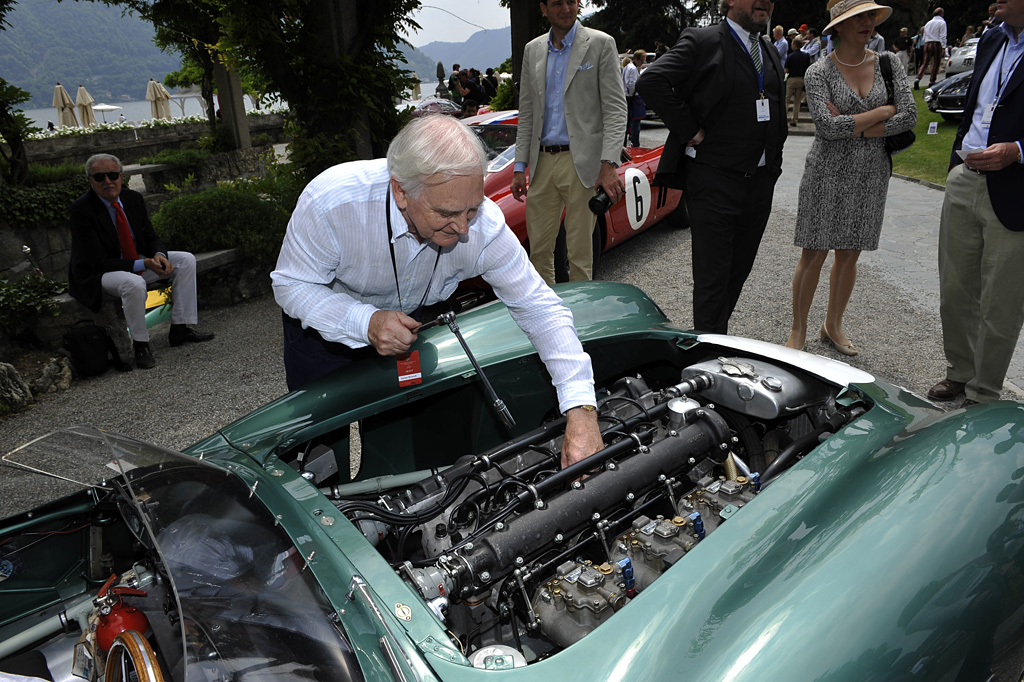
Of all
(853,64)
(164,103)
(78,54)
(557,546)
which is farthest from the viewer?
(78,54)

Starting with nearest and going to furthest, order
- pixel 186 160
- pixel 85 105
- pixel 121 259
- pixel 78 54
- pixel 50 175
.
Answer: pixel 121 259 → pixel 50 175 → pixel 186 160 → pixel 85 105 → pixel 78 54

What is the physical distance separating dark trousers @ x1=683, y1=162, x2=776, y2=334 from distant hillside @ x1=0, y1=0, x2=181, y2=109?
144 m

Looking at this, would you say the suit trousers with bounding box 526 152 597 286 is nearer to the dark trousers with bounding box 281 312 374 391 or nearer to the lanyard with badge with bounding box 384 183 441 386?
the dark trousers with bounding box 281 312 374 391

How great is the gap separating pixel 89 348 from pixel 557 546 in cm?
438

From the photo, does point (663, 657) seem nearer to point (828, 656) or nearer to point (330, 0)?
point (828, 656)

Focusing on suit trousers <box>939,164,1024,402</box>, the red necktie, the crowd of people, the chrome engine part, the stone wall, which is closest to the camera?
the chrome engine part

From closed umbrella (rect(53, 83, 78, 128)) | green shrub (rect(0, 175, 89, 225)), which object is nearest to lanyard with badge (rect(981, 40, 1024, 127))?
green shrub (rect(0, 175, 89, 225))

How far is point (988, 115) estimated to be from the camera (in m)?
3.40

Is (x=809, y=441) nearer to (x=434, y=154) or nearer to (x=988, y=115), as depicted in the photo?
(x=434, y=154)

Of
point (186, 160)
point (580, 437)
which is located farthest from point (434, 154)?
point (186, 160)

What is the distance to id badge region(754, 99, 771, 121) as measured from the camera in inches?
139

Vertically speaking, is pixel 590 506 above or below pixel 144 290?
below

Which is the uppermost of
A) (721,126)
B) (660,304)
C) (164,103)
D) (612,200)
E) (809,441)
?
(164,103)

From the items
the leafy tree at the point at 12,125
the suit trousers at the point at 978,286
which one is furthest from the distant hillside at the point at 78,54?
the suit trousers at the point at 978,286
